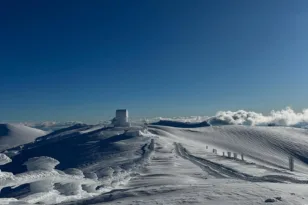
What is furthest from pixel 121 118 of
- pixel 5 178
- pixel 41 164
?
pixel 5 178

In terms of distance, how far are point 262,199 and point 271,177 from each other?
896 centimetres

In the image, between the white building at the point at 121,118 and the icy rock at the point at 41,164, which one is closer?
the icy rock at the point at 41,164

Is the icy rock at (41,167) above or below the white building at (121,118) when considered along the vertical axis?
below

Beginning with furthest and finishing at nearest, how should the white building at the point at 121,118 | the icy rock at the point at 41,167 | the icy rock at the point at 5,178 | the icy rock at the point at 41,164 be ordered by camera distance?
the white building at the point at 121,118, the icy rock at the point at 41,164, the icy rock at the point at 41,167, the icy rock at the point at 5,178

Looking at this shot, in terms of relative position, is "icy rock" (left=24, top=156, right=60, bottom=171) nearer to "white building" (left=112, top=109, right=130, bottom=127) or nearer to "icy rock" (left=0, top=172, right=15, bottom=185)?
"icy rock" (left=0, top=172, right=15, bottom=185)

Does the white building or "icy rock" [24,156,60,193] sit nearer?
"icy rock" [24,156,60,193]

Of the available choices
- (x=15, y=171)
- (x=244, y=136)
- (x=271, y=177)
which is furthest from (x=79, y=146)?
(x=271, y=177)

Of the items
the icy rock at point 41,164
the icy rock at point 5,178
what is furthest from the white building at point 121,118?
the icy rock at point 5,178

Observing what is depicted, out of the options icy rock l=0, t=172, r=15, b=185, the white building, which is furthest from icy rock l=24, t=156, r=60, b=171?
the white building

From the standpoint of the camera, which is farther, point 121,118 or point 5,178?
point 121,118

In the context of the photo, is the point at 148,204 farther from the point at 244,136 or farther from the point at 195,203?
the point at 244,136

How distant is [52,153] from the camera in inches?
3206

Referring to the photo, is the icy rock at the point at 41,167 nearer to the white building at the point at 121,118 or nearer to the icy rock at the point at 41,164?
the icy rock at the point at 41,164

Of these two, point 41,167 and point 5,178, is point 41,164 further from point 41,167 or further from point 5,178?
point 5,178
